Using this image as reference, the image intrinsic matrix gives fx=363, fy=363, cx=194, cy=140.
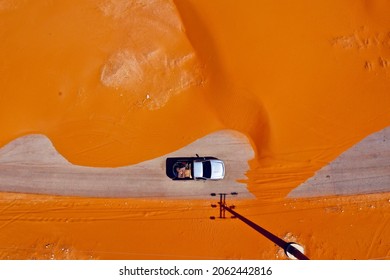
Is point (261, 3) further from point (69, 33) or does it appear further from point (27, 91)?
point (27, 91)

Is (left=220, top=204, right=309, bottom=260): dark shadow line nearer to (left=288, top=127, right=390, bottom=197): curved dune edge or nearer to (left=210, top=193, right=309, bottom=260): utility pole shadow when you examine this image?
(left=210, top=193, right=309, bottom=260): utility pole shadow

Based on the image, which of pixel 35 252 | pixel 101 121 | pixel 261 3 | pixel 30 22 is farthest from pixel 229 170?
pixel 30 22

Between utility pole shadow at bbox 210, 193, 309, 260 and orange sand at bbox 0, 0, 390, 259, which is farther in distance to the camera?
orange sand at bbox 0, 0, 390, 259

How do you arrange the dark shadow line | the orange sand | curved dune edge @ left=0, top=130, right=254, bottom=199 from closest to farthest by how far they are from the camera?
the dark shadow line → the orange sand → curved dune edge @ left=0, top=130, right=254, bottom=199

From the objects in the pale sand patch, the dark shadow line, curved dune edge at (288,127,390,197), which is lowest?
the dark shadow line

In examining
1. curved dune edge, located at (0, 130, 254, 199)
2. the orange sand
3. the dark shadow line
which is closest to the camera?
the dark shadow line

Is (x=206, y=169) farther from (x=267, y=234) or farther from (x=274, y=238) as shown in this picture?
(x=274, y=238)

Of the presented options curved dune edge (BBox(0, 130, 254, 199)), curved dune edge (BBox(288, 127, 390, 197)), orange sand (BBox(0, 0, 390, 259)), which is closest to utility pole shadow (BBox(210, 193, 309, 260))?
orange sand (BBox(0, 0, 390, 259))

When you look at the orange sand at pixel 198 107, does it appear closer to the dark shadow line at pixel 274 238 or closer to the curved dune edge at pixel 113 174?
the dark shadow line at pixel 274 238
